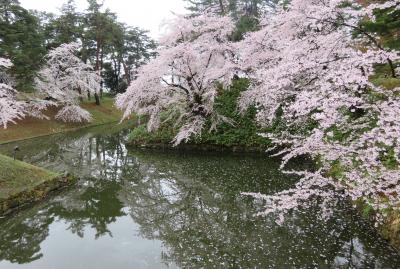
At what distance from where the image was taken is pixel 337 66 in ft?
33.9

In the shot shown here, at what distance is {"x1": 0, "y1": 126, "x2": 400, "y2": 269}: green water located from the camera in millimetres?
9469

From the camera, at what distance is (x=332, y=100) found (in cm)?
740

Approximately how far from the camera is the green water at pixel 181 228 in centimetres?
947

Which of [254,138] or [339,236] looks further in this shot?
[254,138]

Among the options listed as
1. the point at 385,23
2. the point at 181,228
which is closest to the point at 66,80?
the point at 181,228

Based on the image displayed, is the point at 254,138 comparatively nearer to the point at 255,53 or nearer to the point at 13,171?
the point at 255,53

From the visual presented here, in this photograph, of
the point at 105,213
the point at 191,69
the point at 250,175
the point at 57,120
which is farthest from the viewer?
the point at 57,120

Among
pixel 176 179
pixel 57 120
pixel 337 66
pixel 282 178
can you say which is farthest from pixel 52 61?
pixel 337 66

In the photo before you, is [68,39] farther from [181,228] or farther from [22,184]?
[181,228]

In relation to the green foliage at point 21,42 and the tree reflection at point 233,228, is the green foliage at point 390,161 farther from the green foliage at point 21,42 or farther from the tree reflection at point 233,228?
the green foliage at point 21,42

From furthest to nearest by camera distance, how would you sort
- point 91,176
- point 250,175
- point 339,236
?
point 91,176 → point 250,175 → point 339,236

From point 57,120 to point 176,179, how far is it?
26382 millimetres

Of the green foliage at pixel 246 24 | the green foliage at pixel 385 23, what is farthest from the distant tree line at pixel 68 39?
the green foliage at pixel 385 23

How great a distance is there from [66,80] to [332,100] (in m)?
38.7
